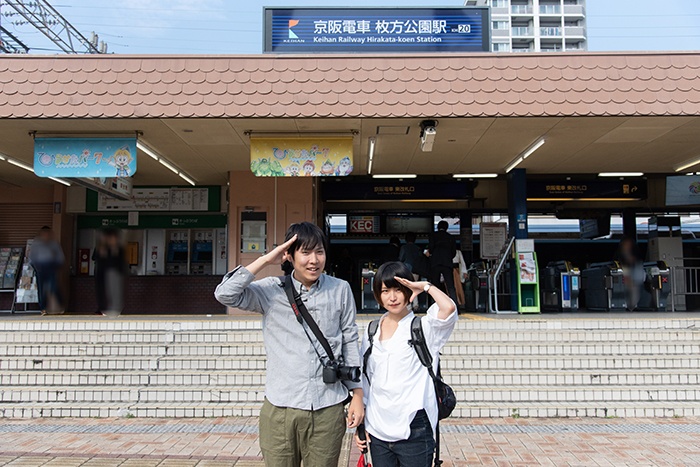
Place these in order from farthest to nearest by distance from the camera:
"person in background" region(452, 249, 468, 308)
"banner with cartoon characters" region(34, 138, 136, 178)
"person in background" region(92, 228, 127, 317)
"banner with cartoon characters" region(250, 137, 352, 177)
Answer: "person in background" region(452, 249, 468, 308) < "person in background" region(92, 228, 127, 317) < "banner with cartoon characters" region(250, 137, 352, 177) < "banner with cartoon characters" region(34, 138, 136, 178)

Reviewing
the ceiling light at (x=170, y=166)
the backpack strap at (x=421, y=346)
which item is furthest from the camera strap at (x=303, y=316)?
the ceiling light at (x=170, y=166)

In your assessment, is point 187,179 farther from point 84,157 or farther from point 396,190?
point 396,190

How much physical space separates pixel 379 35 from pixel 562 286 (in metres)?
5.83

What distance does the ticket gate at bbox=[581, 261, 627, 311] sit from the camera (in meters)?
10.5

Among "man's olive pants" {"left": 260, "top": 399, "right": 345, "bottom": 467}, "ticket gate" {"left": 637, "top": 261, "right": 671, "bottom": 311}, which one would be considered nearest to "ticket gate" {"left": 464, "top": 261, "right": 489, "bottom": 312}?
"ticket gate" {"left": 637, "top": 261, "right": 671, "bottom": 311}

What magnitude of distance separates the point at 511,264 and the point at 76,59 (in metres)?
7.43

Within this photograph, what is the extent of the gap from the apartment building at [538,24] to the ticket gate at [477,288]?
56.8m

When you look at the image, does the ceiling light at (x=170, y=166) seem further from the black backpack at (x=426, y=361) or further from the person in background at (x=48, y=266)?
the black backpack at (x=426, y=361)

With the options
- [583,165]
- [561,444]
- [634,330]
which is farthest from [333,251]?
[561,444]

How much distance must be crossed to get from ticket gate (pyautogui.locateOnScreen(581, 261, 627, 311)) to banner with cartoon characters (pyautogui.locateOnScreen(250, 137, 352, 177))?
5958mm

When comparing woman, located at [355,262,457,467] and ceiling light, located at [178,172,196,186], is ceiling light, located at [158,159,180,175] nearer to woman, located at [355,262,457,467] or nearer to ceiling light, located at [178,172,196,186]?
ceiling light, located at [178,172,196,186]

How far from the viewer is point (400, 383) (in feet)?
7.84

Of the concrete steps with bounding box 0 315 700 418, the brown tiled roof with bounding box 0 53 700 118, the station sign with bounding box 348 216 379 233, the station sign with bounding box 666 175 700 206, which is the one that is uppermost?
the brown tiled roof with bounding box 0 53 700 118

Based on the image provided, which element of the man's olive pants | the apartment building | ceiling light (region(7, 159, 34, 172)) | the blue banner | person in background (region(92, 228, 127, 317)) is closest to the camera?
the man's olive pants
